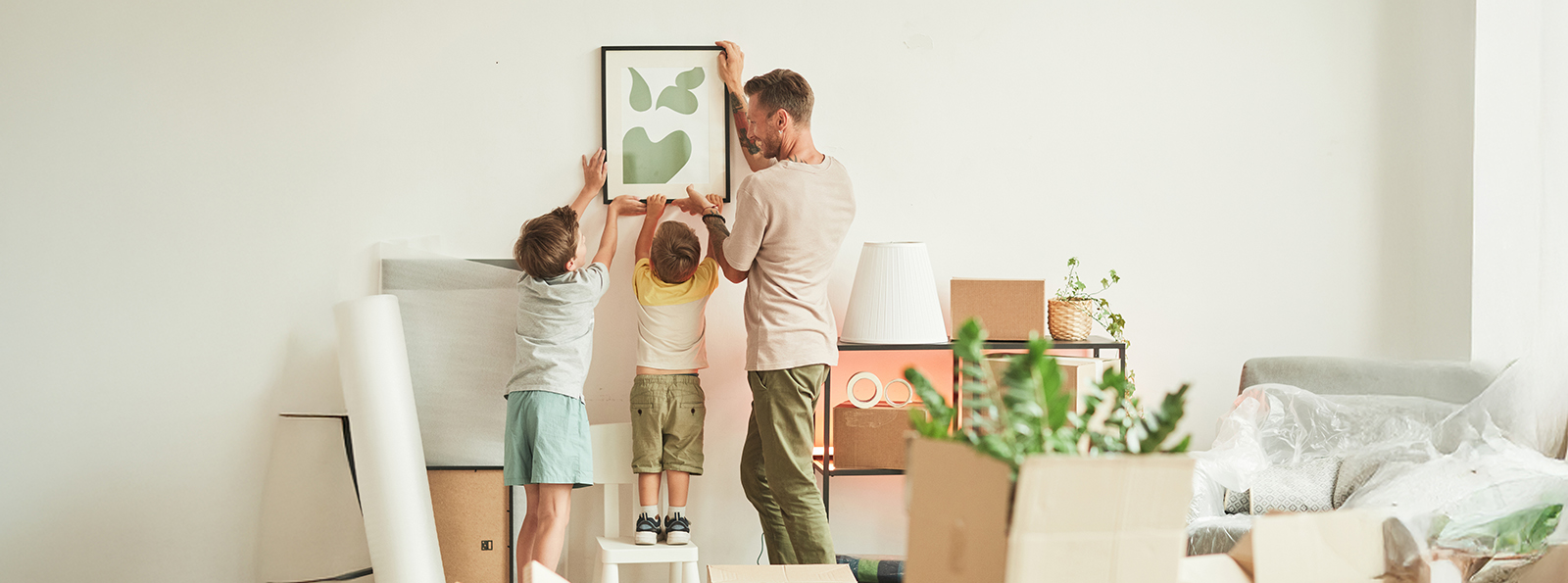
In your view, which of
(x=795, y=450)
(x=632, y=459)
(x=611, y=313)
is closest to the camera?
(x=795, y=450)

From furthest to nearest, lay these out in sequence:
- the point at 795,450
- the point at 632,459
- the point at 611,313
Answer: the point at 611,313 → the point at 632,459 → the point at 795,450

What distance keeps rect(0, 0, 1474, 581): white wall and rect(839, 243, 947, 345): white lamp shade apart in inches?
10.4

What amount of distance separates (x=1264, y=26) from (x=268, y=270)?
3203 mm

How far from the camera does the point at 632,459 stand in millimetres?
2709

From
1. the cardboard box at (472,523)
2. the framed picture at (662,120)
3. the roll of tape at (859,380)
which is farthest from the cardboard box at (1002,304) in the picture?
the cardboard box at (472,523)

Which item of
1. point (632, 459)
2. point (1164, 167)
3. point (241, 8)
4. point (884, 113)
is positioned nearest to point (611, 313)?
point (632, 459)

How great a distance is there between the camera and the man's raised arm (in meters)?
2.81

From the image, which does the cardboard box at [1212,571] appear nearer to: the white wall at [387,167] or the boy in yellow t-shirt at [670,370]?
the boy in yellow t-shirt at [670,370]

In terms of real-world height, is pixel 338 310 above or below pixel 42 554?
above

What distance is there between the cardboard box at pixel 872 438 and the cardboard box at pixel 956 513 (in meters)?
1.83

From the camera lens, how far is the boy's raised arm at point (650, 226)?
278cm

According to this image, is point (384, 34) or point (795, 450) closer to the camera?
point (795, 450)

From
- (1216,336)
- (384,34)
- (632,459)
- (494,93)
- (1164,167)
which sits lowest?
(632,459)

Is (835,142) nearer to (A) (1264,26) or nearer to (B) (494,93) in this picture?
(B) (494,93)
